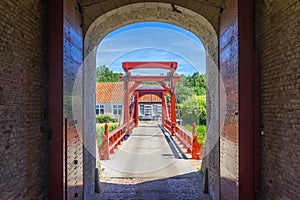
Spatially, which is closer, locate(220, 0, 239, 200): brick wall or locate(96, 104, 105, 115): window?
locate(220, 0, 239, 200): brick wall

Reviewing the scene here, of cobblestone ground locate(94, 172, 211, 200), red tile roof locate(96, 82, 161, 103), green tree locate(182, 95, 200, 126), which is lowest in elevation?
cobblestone ground locate(94, 172, 211, 200)

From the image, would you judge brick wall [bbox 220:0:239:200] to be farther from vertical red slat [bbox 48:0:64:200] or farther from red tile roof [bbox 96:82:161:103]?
red tile roof [bbox 96:82:161:103]

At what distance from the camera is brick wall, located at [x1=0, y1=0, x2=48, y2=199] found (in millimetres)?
2555

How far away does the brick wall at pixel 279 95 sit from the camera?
263 centimetres

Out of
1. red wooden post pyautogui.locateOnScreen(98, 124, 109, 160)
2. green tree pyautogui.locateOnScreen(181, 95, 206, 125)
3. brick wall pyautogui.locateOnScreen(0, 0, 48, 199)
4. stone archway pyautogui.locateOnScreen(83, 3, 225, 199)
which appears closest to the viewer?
brick wall pyautogui.locateOnScreen(0, 0, 48, 199)

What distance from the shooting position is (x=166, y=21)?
5.86 metres

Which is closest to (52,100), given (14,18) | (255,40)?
(14,18)

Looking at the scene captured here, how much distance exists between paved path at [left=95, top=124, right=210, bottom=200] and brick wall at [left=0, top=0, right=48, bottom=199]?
8.42 feet

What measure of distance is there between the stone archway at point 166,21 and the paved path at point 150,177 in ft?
2.05

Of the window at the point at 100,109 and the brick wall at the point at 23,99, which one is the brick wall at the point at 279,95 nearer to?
the brick wall at the point at 23,99

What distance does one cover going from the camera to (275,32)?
302cm

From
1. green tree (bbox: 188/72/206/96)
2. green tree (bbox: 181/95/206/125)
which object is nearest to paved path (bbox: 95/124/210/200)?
green tree (bbox: 181/95/206/125)

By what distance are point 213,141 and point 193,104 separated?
1483cm

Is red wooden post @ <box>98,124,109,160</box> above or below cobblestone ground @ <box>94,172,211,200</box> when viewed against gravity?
above
